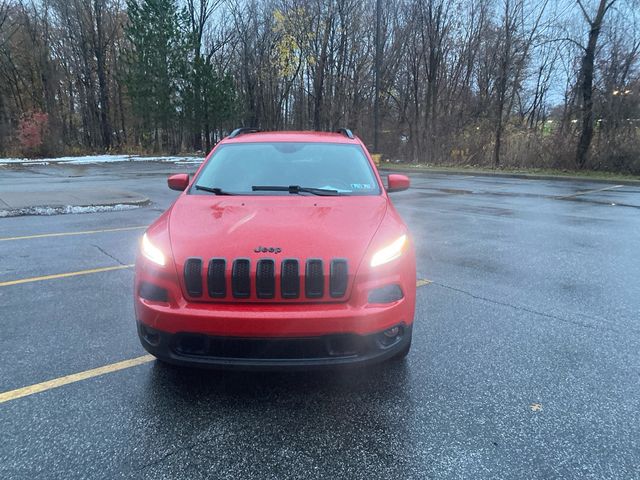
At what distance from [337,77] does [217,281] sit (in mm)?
32987

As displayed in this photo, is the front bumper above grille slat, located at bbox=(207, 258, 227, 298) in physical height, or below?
below

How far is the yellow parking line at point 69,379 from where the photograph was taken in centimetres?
295

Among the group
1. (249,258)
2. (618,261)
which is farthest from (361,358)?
(618,261)

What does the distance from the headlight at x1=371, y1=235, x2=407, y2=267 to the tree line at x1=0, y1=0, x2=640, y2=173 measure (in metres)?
22.6

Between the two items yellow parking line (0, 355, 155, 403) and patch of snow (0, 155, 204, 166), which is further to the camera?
patch of snow (0, 155, 204, 166)

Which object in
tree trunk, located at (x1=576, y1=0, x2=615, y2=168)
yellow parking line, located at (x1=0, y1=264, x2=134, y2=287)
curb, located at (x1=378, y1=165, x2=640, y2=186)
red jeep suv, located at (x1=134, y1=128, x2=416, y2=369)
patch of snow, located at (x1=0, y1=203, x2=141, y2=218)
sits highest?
tree trunk, located at (x1=576, y1=0, x2=615, y2=168)

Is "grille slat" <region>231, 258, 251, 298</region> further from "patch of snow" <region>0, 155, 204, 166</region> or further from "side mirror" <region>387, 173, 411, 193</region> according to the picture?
"patch of snow" <region>0, 155, 204, 166</region>

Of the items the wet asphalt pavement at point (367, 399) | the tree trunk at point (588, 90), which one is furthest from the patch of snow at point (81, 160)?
the wet asphalt pavement at point (367, 399)

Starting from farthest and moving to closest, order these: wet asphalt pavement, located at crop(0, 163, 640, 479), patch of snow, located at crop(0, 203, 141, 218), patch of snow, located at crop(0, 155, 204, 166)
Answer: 1. patch of snow, located at crop(0, 155, 204, 166)
2. patch of snow, located at crop(0, 203, 141, 218)
3. wet asphalt pavement, located at crop(0, 163, 640, 479)

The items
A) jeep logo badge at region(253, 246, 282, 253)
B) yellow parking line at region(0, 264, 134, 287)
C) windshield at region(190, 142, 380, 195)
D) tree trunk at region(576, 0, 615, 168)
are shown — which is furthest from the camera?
tree trunk at region(576, 0, 615, 168)

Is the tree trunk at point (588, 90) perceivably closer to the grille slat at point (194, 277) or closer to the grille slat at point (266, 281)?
the grille slat at point (266, 281)

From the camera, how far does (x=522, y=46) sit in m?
26.2

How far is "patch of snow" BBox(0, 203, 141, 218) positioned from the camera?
32.2ft

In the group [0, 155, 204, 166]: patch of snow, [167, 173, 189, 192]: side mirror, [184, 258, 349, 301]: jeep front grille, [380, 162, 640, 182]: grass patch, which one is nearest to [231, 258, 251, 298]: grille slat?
[184, 258, 349, 301]: jeep front grille
